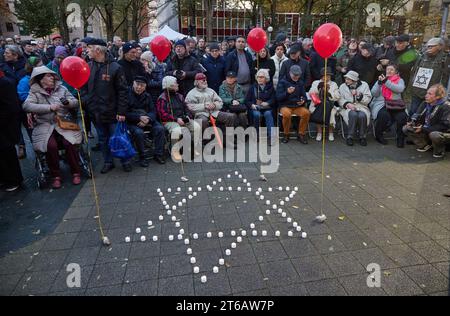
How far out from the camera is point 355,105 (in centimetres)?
777

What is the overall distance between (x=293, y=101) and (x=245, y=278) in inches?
216

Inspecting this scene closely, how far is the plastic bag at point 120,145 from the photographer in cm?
598

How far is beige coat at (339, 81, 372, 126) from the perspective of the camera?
7.74 metres

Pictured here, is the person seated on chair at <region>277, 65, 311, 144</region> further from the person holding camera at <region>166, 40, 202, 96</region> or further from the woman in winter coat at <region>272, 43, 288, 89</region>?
the person holding camera at <region>166, 40, 202, 96</region>

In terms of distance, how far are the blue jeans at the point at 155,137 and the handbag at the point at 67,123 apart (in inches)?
41.9

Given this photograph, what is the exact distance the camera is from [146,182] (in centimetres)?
568

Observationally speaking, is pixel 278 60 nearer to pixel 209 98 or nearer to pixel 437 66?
pixel 209 98

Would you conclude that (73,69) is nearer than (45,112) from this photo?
Yes

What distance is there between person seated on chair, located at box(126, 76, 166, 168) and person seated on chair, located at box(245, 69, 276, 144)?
2442 millimetres

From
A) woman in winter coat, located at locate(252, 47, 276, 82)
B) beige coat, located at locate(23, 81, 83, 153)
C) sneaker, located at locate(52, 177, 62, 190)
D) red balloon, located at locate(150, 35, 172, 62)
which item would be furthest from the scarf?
sneaker, located at locate(52, 177, 62, 190)

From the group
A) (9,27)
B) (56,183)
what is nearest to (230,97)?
(56,183)
